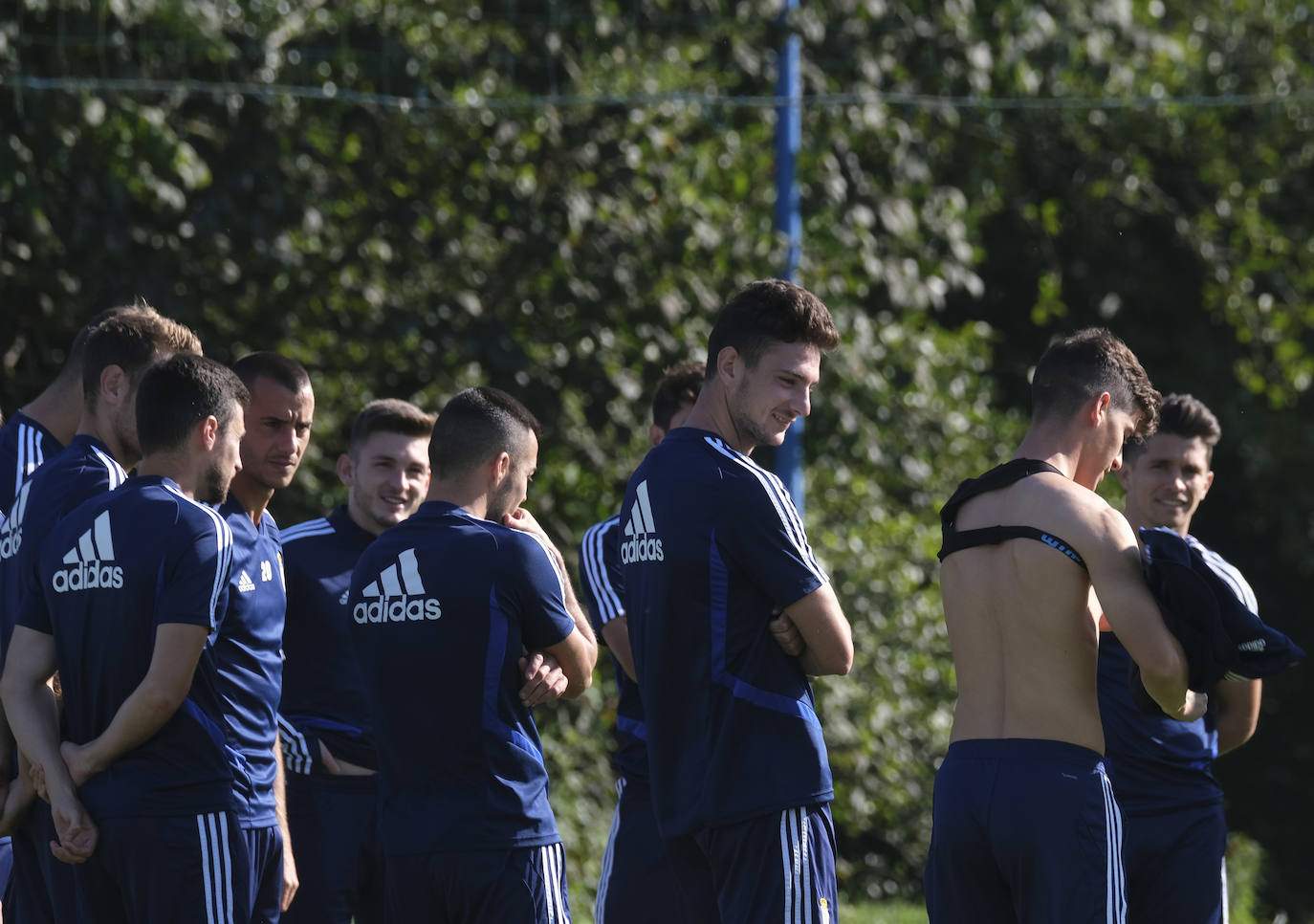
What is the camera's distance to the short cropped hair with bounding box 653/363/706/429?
20.2 feet

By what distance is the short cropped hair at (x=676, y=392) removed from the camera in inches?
242

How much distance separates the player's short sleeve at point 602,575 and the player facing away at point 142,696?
1.74 metres

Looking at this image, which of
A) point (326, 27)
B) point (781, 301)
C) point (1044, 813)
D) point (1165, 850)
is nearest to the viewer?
point (1044, 813)

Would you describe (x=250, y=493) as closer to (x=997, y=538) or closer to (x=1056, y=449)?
(x=997, y=538)

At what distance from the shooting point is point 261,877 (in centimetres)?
476

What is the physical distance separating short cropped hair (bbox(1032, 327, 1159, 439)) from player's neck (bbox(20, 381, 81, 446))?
3072 mm

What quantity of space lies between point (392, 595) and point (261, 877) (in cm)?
94

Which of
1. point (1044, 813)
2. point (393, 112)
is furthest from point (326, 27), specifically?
point (1044, 813)

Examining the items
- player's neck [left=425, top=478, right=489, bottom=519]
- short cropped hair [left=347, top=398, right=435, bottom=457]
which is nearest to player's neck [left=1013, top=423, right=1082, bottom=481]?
player's neck [left=425, top=478, right=489, bottom=519]

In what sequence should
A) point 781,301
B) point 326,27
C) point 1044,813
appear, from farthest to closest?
point 326,27, point 781,301, point 1044,813

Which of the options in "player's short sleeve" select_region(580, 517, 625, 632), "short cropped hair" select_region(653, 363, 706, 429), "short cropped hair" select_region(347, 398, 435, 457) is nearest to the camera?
"player's short sleeve" select_region(580, 517, 625, 632)

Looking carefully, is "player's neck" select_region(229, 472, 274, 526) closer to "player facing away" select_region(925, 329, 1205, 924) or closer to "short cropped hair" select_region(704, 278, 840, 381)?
"short cropped hair" select_region(704, 278, 840, 381)

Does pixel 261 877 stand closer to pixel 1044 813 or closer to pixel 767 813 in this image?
pixel 767 813

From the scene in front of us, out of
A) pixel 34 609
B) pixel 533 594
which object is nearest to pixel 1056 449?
pixel 533 594
